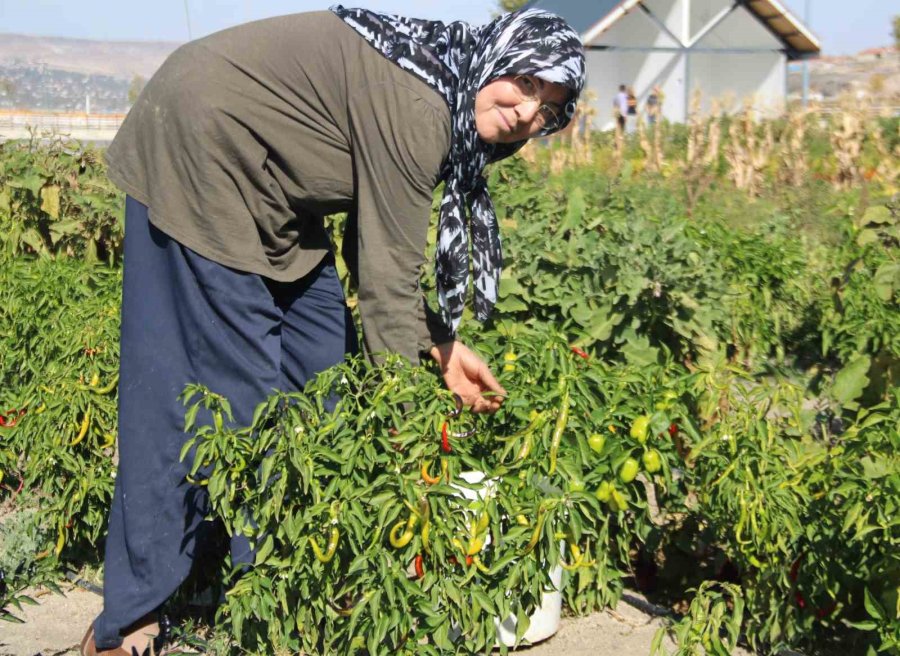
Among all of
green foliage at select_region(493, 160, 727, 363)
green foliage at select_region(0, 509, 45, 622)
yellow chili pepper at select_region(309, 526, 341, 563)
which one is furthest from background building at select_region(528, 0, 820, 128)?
yellow chili pepper at select_region(309, 526, 341, 563)

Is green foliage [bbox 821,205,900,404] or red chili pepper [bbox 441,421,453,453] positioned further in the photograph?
green foliage [bbox 821,205,900,404]

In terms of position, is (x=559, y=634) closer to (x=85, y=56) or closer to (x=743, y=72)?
(x=743, y=72)

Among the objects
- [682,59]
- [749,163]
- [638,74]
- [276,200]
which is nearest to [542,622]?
[276,200]

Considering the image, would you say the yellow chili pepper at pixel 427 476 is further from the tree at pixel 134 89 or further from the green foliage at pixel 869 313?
the tree at pixel 134 89

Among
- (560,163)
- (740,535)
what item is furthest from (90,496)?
(560,163)

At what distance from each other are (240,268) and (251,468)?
463 mm

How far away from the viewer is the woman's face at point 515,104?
97.6 inches

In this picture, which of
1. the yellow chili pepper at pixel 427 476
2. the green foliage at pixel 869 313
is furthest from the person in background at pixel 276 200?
the green foliage at pixel 869 313

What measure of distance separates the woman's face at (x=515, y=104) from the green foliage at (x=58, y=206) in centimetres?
304

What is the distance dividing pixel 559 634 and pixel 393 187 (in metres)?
1.35

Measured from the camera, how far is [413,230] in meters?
2.49

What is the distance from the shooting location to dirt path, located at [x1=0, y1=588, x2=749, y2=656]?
117 inches

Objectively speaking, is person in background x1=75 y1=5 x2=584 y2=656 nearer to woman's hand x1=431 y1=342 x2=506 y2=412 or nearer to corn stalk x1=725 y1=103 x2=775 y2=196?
woman's hand x1=431 y1=342 x2=506 y2=412

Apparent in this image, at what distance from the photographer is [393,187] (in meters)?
2.45
